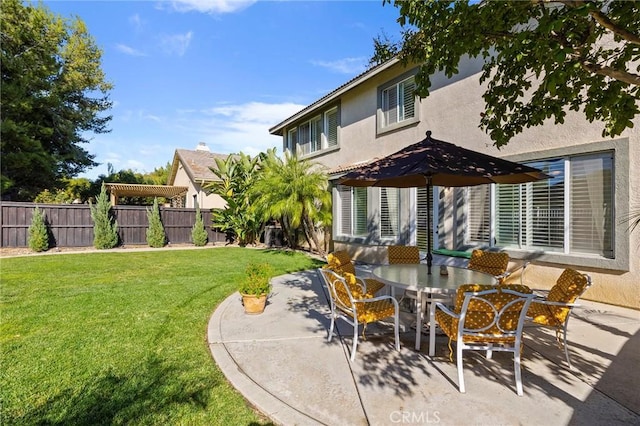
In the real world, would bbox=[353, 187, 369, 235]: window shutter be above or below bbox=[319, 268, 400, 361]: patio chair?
above

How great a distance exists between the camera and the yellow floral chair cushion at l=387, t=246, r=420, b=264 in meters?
6.83

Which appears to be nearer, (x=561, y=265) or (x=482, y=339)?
(x=482, y=339)

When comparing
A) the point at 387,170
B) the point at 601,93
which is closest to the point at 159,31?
the point at 387,170

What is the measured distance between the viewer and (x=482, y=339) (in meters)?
3.43

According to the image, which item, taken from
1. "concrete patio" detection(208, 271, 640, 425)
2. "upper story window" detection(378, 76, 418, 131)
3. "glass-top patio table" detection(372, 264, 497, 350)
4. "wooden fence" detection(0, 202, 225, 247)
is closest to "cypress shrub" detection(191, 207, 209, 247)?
"wooden fence" detection(0, 202, 225, 247)

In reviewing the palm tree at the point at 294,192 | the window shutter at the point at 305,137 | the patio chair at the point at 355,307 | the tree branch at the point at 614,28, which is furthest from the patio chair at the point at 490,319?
the window shutter at the point at 305,137

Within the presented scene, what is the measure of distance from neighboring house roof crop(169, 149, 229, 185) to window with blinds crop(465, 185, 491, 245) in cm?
1678

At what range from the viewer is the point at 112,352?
4.22m

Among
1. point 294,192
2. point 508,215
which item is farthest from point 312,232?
point 508,215

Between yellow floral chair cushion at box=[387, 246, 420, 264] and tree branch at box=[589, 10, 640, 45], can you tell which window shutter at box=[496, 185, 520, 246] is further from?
tree branch at box=[589, 10, 640, 45]

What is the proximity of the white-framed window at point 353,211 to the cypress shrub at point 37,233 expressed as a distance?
13.4m

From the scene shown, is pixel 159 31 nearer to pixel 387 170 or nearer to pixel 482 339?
pixel 387 170

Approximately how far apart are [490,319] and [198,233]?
1687 cm

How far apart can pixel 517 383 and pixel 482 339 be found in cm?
49
